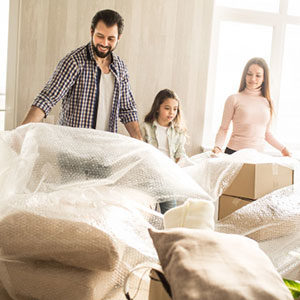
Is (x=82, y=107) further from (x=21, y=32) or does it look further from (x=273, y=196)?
(x=21, y=32)

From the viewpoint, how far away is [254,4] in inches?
154

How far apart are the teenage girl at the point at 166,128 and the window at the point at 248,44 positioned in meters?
0.85

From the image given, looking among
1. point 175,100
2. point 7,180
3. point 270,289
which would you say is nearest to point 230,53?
point 175,100

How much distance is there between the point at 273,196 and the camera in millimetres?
1558

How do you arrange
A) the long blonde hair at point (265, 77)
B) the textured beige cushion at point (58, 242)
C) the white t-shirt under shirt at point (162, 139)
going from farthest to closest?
the long blonde hair at point (265, 77), the white t-shirt under shirt at point (162, 139), the textured beige cushion at point (58, 242)

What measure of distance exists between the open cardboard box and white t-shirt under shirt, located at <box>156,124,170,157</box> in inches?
46.0

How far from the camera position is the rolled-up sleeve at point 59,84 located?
6.90ft

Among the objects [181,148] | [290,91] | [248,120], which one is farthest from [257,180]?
[290,91]

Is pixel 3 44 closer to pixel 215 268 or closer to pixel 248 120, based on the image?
pixel 248 120

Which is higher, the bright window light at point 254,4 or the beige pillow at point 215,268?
the bright window light at point 254,4

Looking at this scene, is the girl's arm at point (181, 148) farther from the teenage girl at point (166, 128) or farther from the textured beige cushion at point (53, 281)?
the textured beige cushion at point (53, 281)

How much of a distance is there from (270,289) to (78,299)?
47 cm

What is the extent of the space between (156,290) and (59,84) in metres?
1.45

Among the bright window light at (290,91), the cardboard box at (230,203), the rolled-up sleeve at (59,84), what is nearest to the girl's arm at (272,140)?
the bright window light at (290,91)
